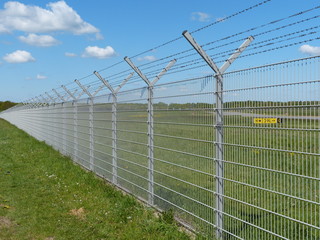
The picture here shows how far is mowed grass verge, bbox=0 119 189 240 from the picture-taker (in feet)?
18.4

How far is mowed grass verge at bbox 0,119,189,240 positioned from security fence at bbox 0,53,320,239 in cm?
48

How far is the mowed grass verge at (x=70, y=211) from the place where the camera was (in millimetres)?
5605

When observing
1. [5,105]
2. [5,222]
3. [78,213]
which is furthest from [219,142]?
[5,105]

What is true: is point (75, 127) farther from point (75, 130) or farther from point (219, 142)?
point (219, 142)

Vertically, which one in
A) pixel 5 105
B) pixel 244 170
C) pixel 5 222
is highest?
pixel 5 105

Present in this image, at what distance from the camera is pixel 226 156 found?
479 centimetres

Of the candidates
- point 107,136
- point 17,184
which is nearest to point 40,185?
point 17,184

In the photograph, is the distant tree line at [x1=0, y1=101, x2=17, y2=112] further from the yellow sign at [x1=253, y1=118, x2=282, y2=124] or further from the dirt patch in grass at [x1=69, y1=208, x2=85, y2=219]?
the yellow sign at [x1=253, y1=118, x2=282, y2=124]

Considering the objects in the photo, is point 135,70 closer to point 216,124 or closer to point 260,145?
point 216,124

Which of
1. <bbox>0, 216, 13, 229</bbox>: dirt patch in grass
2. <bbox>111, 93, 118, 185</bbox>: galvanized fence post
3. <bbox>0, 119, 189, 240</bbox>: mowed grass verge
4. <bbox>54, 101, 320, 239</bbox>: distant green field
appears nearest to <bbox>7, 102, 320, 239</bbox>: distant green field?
<bbox>54, 101, 320, 239</bbox>: distant green field

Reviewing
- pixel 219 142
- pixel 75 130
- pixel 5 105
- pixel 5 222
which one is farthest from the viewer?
pixel 5 105

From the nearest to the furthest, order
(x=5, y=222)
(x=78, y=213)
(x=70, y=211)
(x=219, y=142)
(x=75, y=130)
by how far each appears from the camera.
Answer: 1. (x=219, y=142)
2. (x=5, y=222)
3. (x=78, y=213)
4. (x=70, y=211)
5. (x=75, y=130)

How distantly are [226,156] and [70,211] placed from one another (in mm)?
3279

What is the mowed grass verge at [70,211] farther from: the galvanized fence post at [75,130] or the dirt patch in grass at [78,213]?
the galvanized fence post at [75,130]
